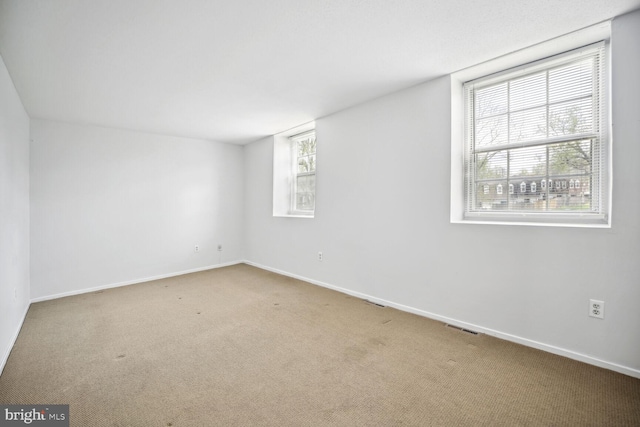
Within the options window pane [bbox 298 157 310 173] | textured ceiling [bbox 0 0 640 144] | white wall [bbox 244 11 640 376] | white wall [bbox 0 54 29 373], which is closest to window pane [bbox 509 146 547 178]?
white wall [bbox 244 11 640 376]

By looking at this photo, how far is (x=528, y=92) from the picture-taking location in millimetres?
2508

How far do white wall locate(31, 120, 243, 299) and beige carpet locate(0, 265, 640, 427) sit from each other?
3.49 feet

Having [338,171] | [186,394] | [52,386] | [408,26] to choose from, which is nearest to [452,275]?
[338,171]

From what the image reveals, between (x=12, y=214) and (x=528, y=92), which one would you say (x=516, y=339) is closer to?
(x=528, y=92)

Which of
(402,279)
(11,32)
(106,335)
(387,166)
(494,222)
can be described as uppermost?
(11,32)

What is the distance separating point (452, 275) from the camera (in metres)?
2.77

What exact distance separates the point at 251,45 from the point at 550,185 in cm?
272

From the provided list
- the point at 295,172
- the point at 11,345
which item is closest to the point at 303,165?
the point at 295,172

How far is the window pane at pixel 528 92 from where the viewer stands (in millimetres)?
2436

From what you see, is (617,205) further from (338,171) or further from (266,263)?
(266,263)

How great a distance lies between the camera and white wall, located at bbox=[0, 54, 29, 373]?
227 cm

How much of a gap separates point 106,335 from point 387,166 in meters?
3.32

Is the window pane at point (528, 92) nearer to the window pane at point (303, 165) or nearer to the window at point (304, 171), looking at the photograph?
the window at point (304, 171)

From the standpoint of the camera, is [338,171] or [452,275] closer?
[452,275]
